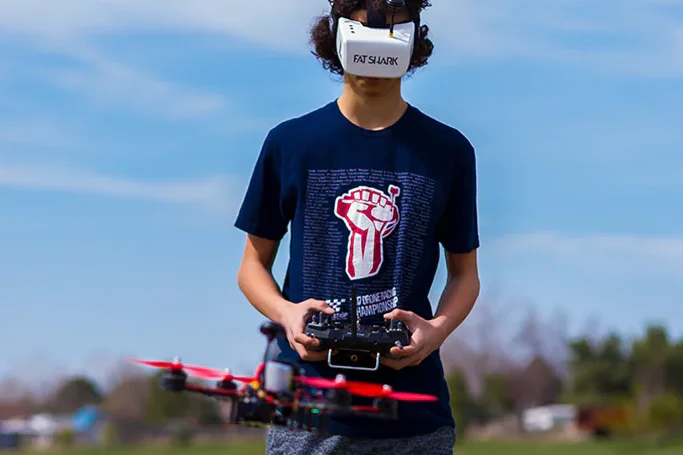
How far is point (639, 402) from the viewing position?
48.8 meters

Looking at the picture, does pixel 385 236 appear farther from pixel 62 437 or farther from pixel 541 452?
pixel 62 437

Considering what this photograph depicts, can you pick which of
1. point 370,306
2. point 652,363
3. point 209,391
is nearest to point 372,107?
→ point 370,306

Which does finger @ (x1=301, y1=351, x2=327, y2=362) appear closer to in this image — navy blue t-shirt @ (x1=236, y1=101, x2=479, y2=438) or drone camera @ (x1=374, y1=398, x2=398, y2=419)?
navy blue t-shirt @ (x1=236, y1=101, x2=479, y2=438)

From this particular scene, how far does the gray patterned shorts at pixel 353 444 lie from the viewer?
3.84 meters

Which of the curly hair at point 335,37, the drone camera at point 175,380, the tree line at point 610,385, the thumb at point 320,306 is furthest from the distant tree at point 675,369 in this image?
the drone camera at point 175,380

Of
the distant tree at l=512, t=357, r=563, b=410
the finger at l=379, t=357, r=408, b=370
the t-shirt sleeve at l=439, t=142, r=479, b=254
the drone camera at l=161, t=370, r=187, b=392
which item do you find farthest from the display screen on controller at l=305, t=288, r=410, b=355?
the distant tree at l=512, t=357, r=563, b=410

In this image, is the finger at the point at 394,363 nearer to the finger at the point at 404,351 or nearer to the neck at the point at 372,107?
the finger at the point at 404,351

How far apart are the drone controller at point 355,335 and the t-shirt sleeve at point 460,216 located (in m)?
0.60

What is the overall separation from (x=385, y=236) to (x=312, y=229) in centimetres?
27

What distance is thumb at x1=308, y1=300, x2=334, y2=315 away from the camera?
3.50 m

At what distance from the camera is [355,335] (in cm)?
348

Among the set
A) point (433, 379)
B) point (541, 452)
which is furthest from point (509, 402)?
point (433, 379)

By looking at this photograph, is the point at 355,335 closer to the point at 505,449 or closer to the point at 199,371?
the point at 199,371

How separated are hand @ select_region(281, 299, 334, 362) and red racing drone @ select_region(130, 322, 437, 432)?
7cm
